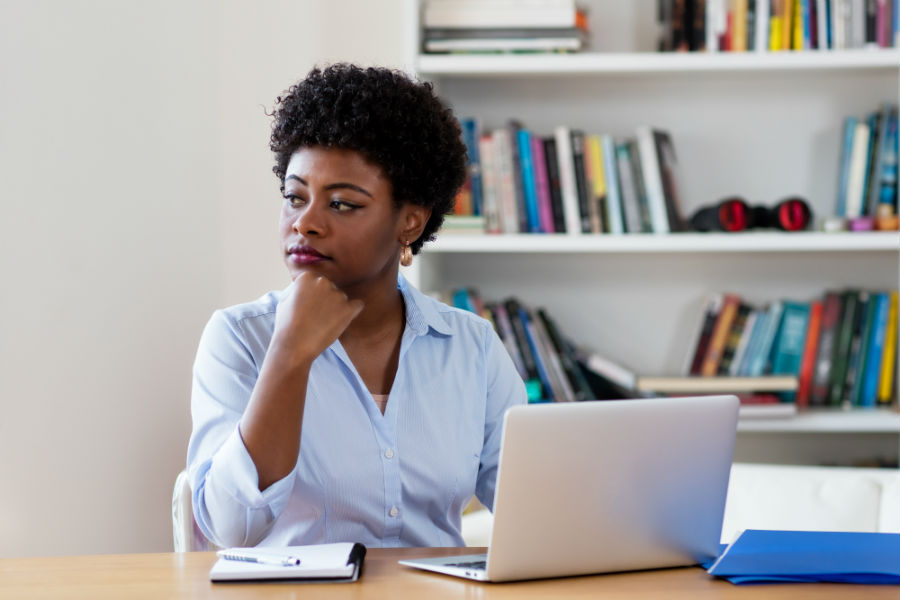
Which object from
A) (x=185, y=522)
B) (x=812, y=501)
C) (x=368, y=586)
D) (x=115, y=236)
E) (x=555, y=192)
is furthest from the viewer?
(x=555, y=192)

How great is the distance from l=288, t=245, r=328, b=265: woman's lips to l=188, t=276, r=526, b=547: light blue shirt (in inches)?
4.8

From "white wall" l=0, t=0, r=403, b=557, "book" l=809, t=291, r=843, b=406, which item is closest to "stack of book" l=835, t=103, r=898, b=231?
"book" l=809, t=291, r=843, b=406

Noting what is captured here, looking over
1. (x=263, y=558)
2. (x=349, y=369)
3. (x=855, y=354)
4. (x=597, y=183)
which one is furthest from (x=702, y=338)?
(x=263, y=558)

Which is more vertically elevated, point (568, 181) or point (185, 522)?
point (568, 181)

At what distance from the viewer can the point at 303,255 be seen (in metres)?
1.37

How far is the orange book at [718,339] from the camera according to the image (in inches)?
105

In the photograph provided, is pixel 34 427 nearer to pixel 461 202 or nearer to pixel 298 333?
pixel 298 333

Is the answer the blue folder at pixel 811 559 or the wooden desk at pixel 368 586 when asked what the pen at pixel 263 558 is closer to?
the wooden desk at pixel 368 586

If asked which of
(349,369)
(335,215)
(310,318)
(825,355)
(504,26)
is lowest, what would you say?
(825,355)

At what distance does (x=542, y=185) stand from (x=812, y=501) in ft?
3.40

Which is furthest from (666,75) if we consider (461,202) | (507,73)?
(461,202)

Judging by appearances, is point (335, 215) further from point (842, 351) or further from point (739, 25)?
point (842, 351)

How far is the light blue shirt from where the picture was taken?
1.35 m

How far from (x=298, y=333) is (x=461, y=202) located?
141cm
